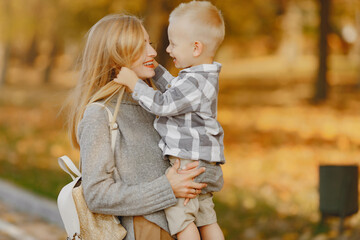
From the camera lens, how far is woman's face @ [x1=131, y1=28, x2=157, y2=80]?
2.70 meters

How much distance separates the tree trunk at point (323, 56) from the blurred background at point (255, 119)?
0.03m

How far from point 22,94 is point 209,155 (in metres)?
27.1

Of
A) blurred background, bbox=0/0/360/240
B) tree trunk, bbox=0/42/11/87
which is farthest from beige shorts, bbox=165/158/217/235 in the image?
tree trunk, bbox=0/42/11/87

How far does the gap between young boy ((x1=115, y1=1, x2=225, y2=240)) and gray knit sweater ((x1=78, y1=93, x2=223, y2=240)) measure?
0.07 m

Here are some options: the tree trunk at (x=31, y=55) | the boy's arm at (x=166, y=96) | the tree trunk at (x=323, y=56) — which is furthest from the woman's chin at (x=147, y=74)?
the tree trunk at (x=31, y=55)

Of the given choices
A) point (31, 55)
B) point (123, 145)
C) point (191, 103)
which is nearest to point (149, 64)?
point (191, 103)

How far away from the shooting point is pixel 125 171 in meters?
2.55

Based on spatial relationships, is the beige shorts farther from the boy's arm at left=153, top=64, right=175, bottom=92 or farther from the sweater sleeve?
the boy's arm at left=153, top=64, right=175, bottom=92

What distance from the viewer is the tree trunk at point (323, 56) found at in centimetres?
1805

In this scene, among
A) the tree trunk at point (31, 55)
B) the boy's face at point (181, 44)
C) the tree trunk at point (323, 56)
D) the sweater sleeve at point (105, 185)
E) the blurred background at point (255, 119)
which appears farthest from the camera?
the tree trunk at point (31, 55)

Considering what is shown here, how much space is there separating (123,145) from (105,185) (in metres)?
0.22

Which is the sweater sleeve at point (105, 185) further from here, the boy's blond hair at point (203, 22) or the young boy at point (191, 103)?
the boy's blond hair at point (203, 22)

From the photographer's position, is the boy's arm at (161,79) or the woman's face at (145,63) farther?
the boy's arm at (161,79)

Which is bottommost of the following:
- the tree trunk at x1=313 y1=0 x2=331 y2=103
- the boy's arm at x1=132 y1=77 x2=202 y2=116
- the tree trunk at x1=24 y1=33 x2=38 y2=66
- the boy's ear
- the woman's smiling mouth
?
the tree trunk at x1=24 y1=33 x2=38 y2=66
